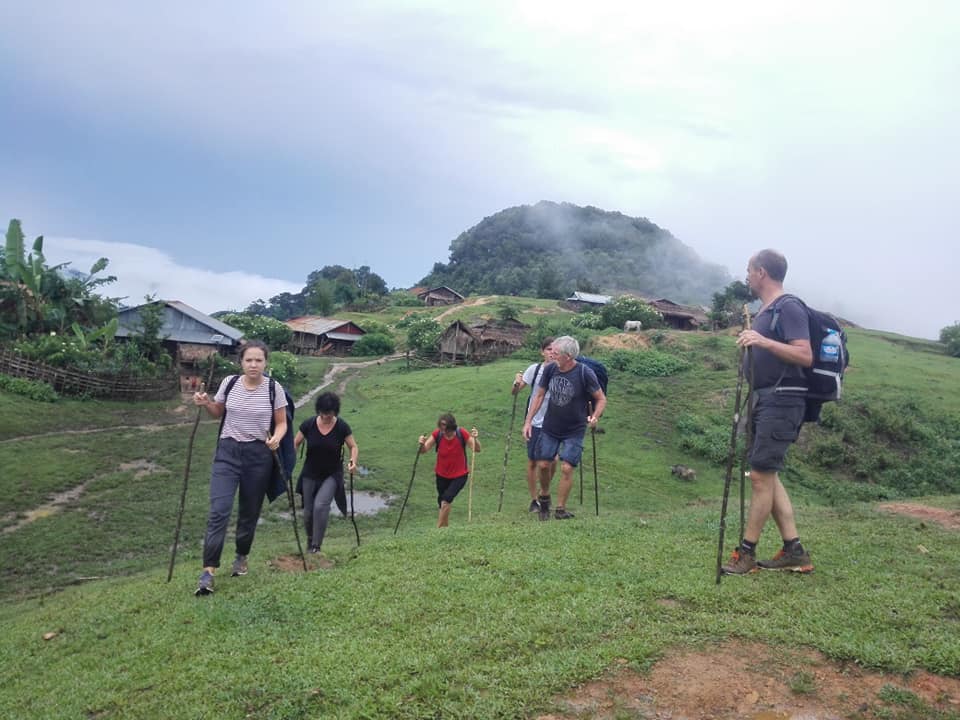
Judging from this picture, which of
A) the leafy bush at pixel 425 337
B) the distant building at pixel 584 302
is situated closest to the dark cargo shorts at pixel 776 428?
the leafy bush at pixel 425 337

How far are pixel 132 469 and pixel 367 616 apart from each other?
16.2 meters

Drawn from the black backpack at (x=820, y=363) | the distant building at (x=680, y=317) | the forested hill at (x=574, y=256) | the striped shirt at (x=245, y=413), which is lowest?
the striped shirt at (x=245, y=413)

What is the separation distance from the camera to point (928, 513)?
33.0ft

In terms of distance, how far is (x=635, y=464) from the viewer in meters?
21.8

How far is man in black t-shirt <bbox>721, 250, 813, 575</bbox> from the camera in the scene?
17.7 feet

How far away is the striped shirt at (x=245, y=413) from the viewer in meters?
6.78

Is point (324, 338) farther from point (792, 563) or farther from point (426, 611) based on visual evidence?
point (792, 563)

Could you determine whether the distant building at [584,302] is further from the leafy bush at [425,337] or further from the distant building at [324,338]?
the leafy bush at [425,337]

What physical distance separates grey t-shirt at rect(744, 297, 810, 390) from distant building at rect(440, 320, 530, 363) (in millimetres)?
43998

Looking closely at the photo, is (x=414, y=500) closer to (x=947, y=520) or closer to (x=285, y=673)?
(x=947, y=520)

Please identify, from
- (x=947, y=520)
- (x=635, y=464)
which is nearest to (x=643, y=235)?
(x=635, y=464)

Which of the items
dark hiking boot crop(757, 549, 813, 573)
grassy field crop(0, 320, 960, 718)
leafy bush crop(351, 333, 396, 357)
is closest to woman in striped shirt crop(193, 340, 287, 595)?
grassy field crop(0, 320, 960, 718)

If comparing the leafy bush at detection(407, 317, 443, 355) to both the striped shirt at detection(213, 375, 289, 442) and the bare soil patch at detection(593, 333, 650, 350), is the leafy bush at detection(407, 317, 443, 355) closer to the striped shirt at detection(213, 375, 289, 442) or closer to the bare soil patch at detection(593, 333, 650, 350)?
the bare soil patch at detection(593, 333, 650, 350)

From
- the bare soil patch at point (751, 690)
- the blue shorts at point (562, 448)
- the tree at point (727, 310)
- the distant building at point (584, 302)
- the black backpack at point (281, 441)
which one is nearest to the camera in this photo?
the bare soil patch at point (751, 690)
